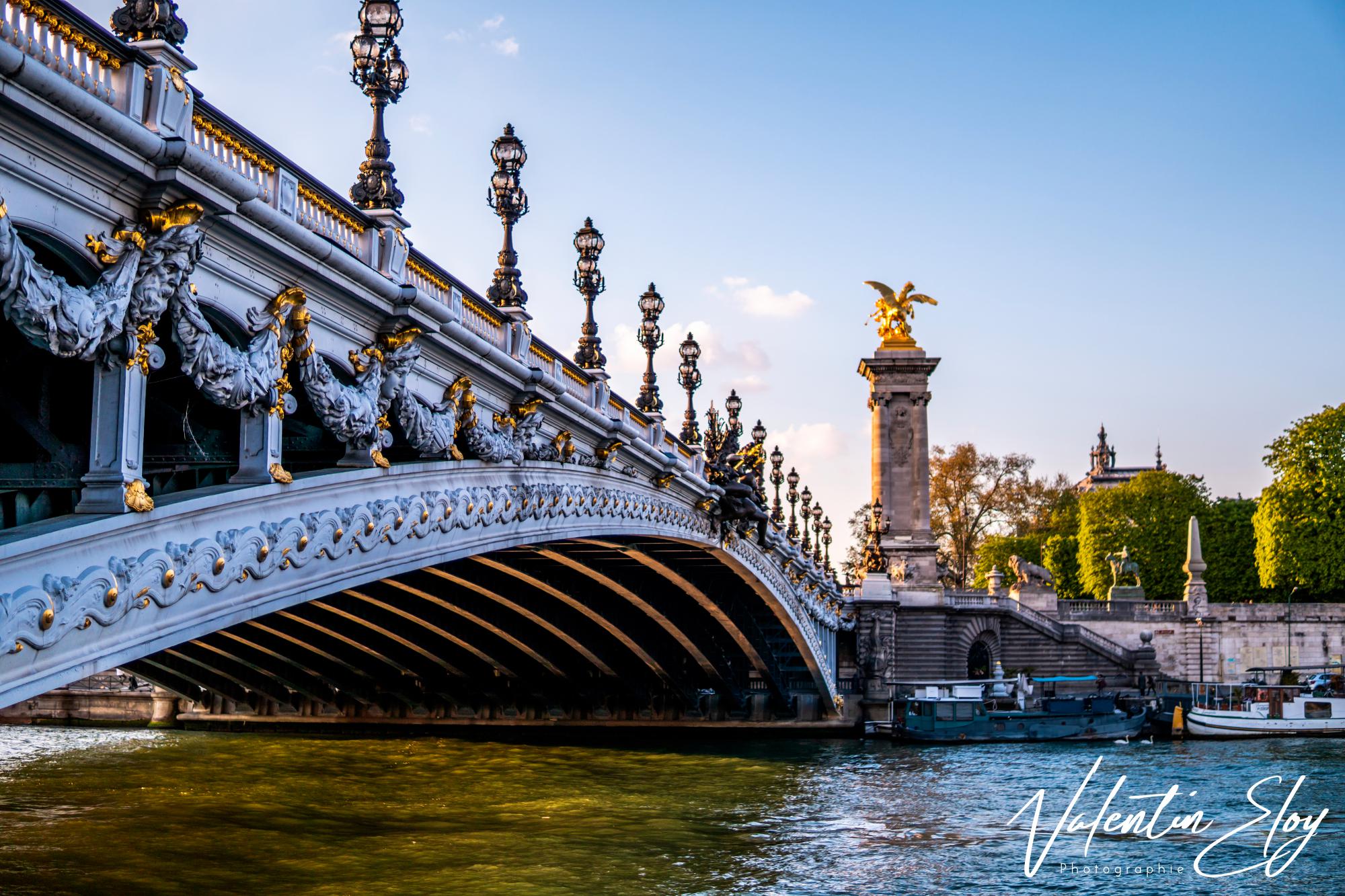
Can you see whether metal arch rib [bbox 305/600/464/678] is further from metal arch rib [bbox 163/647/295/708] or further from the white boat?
the white boat

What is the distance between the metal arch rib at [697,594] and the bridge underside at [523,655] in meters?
0.10

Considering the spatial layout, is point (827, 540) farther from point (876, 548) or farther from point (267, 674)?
point (267, 674)

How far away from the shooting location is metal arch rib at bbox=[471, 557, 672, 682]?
89.1ft

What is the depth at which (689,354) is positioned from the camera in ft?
94.0

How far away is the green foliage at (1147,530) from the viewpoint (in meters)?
76.0

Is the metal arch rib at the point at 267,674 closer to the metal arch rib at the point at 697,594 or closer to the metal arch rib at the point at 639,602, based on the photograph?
the metal arch rib at the point at 639,602

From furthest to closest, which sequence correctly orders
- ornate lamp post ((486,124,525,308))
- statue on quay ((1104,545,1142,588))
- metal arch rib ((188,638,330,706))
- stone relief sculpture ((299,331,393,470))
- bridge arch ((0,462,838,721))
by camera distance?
statue on quay ((1104,545,1142,588))
metal arch rib ((188,638,330,706))
ornate lamp post ((486,124,525,308))
stone relief sculpture ((299,331,393,470))
bridge arch ((0,462,838,721))

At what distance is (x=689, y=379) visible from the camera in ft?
95.5

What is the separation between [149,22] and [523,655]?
30.9m

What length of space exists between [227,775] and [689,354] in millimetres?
13092

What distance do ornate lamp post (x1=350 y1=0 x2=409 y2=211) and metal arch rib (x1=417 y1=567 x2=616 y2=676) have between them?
1090cm

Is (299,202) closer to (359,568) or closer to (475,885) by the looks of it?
(359,568)

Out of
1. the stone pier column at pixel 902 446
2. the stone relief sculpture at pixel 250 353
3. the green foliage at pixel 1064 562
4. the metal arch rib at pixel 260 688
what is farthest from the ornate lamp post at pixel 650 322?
the green foliage at pixel 1064 562

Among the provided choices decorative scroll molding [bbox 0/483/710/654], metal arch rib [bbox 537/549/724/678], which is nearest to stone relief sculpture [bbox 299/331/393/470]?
decorative scroll molding [bbox 0/483/710/654]
